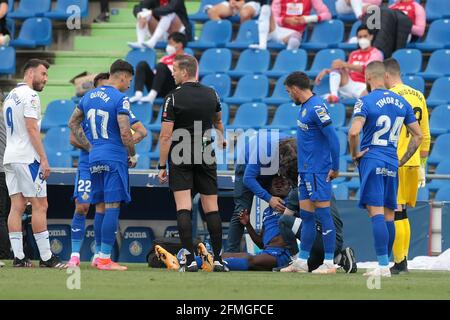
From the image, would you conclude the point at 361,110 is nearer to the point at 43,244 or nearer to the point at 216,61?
the point at 43,244

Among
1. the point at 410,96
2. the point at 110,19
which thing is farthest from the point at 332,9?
the point at 410,96

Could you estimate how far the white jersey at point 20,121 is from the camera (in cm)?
1162

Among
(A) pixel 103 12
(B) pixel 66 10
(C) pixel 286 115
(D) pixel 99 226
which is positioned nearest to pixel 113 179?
(D) pixel 99 226

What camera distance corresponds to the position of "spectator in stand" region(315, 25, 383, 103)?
56.1 feet

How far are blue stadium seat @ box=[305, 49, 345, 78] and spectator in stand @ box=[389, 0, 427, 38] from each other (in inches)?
41.7

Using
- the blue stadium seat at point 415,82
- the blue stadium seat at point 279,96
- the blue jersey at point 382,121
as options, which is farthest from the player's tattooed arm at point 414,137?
the blue stadium seat at point 279,96

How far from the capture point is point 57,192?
1664 centimetres

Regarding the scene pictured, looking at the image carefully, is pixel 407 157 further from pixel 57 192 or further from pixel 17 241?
pixel 57 192

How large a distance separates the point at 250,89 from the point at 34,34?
4.37 metres

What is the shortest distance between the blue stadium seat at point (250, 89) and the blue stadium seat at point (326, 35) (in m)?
1.02

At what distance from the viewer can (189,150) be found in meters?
11.4

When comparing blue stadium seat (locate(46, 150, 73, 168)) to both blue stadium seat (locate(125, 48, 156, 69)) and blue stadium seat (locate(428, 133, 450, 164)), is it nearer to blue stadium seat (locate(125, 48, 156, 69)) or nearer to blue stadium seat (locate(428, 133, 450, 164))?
blue stadium seat (locate(125, 48, 156, 69))

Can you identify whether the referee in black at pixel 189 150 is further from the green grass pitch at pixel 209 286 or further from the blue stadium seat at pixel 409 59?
the blue stadium seat at pixel 409 59

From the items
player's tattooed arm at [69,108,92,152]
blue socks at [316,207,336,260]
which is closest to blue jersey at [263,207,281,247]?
blue socks at [316,207,336,260]
